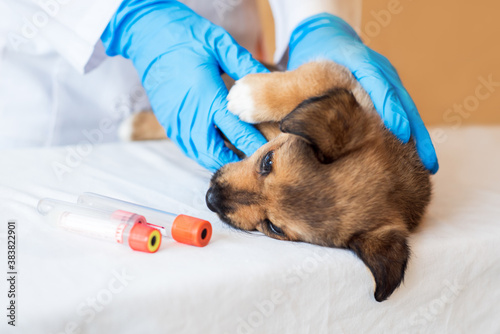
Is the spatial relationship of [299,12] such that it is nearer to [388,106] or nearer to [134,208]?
[388,106]

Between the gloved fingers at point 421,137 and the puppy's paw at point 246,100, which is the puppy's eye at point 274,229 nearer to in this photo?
the puppy's paw at point 246,100

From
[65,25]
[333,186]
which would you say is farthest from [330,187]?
[65,25]

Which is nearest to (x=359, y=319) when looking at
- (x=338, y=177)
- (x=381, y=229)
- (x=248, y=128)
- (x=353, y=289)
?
(x=353, y=289)

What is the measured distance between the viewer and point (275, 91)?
4.67 feet

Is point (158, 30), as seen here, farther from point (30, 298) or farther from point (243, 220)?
point (30, 298)

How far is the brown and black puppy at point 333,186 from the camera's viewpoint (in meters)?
1.15

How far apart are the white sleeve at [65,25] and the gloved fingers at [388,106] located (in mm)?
979

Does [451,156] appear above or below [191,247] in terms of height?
below

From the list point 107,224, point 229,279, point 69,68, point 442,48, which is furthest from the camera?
point 442,48

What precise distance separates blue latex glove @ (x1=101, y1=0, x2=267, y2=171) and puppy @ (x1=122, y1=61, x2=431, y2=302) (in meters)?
0.18

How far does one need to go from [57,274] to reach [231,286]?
344mm

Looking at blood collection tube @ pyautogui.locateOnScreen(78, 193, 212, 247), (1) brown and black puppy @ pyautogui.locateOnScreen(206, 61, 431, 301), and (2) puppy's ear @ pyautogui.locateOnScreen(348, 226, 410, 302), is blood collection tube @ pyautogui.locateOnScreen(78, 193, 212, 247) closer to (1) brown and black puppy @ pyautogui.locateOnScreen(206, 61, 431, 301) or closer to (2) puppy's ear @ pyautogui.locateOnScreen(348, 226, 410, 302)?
(1) brown and black puppy @ pyautogui.locateOnScreen(206, 61, 431, 301)

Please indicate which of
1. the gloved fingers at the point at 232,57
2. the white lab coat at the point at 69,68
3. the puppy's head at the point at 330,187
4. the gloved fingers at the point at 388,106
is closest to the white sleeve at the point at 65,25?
the white lab coat at the point at 69,68

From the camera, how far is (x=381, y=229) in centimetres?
117
